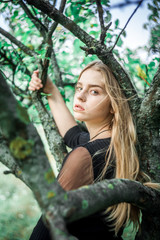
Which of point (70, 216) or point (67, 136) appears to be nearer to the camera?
point (70, 216)

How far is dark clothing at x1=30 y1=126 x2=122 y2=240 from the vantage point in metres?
1.32

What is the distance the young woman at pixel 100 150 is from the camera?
1.39 meters

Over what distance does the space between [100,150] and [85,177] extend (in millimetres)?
255

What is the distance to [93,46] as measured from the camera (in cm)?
159

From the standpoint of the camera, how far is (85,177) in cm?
136

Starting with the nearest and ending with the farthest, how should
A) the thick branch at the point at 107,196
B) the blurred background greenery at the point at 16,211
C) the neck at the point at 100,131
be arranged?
the thick branch at the point at 107,196 < the neck at the point at 100,131 < the blurred background greenery at the point at 16,211

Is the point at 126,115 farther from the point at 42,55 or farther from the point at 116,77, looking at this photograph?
the point at 42,55

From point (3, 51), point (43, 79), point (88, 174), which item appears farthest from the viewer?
point (3, 51)

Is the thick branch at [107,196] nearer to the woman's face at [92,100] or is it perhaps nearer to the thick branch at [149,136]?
the thick branch at [149,136]

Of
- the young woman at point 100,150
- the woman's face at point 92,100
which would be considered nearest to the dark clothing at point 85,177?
the young woman at point 100,150

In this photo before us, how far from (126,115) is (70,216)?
46.3 inches

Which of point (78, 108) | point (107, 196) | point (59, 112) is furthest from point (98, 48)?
point (107, 196)

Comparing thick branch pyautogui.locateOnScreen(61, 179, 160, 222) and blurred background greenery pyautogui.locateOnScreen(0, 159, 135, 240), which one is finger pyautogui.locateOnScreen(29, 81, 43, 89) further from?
blurred background greenery pyautogui.locateOnScreen(0, 159, 135, 240)

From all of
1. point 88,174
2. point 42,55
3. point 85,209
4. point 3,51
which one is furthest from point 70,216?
point 3,51
